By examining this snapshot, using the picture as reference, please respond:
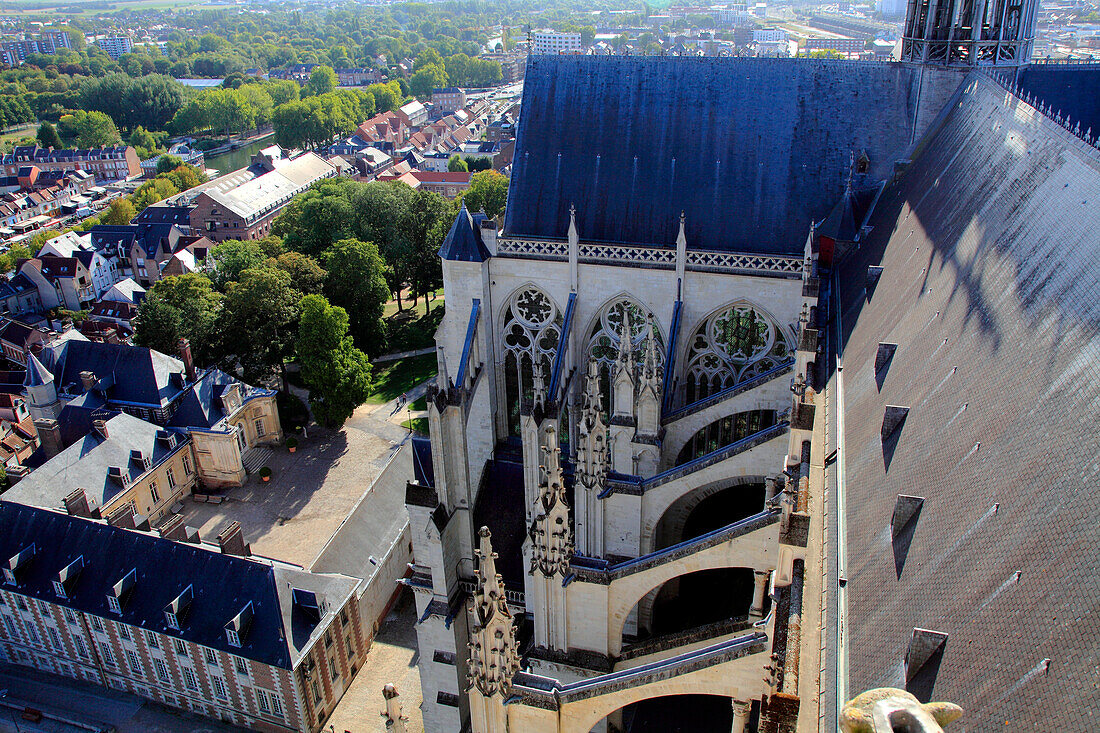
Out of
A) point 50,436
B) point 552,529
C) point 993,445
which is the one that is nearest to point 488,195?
point 50,436

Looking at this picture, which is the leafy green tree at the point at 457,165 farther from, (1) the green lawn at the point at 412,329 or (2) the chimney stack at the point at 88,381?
(2) the chimney stack at the point at 88,381

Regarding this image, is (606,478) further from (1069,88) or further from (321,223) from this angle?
(321,223)

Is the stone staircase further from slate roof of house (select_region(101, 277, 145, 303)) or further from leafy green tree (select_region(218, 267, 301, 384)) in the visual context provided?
slate roof of house (select_region(101, 277, 145, 303))

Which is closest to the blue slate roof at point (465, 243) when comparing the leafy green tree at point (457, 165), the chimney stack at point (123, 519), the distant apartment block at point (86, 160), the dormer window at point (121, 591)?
the dormer window at point (121, 591)

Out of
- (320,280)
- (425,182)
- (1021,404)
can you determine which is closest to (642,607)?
(1021,404)

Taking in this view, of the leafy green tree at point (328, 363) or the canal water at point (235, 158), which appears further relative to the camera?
the canal water at point (235, 158)

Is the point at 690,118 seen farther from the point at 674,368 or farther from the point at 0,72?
the point at 0,72

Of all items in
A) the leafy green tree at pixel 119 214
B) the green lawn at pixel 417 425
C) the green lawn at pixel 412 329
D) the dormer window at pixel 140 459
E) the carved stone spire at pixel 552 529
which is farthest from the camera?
the leafy green tree at pixel 119 214
